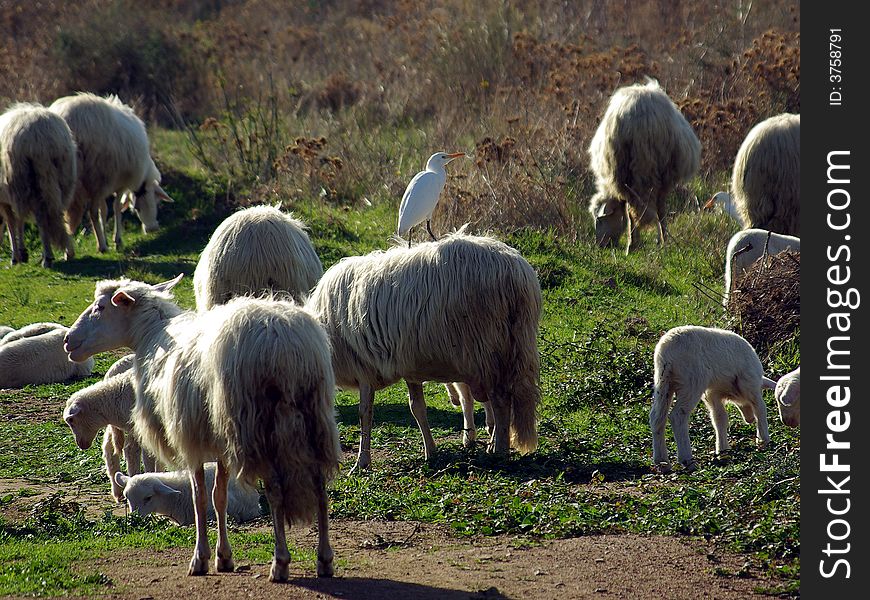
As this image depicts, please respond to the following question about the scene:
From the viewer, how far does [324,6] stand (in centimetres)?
3144

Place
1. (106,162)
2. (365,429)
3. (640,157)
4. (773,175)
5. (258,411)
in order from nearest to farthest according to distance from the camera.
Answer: (258,411) → (365,429) → (773,175) → (640,157) → (106,162)

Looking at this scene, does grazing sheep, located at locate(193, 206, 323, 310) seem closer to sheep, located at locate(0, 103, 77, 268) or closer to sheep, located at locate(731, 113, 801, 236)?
sheep, located at locate(731, 113, 801, 236)

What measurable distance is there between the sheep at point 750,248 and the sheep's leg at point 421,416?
353 centimetres

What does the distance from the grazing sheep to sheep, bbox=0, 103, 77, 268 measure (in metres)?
6.00

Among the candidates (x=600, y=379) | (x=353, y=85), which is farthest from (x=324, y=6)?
(x=600, y=379)

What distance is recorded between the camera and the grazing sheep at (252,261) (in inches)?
361

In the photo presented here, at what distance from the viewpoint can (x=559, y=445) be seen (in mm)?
8211

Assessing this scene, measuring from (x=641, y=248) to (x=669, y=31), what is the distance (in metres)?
10.4

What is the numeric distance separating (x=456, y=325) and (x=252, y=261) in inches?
83.4

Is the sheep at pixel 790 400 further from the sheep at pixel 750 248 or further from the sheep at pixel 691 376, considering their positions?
the sheep at pixel 750 248

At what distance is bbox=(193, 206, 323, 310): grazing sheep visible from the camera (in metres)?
9.18

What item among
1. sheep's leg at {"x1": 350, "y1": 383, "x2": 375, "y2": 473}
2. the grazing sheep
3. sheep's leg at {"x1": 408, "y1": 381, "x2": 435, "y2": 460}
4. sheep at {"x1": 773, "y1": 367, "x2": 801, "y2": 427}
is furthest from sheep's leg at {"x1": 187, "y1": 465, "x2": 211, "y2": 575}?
sheep at {"x1": 773, "y1": 367, "x2": 801, "y2": 427}

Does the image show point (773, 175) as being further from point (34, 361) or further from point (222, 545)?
point (222, 545)

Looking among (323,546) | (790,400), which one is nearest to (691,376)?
(790,400)
